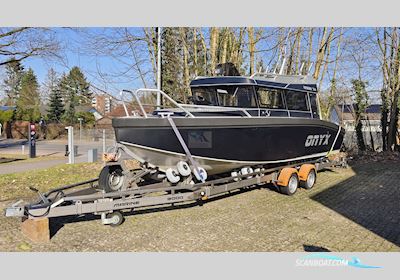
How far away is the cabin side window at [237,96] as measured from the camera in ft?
22.9

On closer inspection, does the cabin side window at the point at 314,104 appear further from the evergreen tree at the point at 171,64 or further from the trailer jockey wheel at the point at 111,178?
the evergreen tree at the point at 171,64

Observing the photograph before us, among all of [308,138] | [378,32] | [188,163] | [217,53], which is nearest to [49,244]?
[188,163]

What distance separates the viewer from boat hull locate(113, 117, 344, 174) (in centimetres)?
563

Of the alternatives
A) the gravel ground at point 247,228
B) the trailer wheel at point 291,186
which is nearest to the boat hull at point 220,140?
the trailer wheel at point 291,186

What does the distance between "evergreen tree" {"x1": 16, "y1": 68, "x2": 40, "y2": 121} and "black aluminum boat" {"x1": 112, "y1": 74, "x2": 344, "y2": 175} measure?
119 feet

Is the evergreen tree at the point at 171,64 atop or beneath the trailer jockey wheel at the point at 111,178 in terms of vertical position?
atop

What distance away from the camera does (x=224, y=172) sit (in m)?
7.00

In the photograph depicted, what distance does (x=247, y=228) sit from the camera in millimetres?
5367

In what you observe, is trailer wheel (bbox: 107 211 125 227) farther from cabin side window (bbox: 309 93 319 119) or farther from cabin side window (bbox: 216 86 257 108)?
cabin side window (bbox: 309 93 319 119)

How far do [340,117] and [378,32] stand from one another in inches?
197

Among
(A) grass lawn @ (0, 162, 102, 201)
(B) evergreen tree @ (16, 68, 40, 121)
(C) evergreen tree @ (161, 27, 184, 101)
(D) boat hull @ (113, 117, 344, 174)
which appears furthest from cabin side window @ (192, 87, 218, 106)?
(B) evergreen tree @ (16, 68, 40, 121)

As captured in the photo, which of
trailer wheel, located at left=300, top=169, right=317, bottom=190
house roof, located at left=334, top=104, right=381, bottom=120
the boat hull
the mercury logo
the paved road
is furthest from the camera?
house roof, located at left=334, top=104, right=381, bottom=120

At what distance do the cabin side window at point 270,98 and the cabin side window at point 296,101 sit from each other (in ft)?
0.96

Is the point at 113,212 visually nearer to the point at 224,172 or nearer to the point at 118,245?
the point at 118,245
